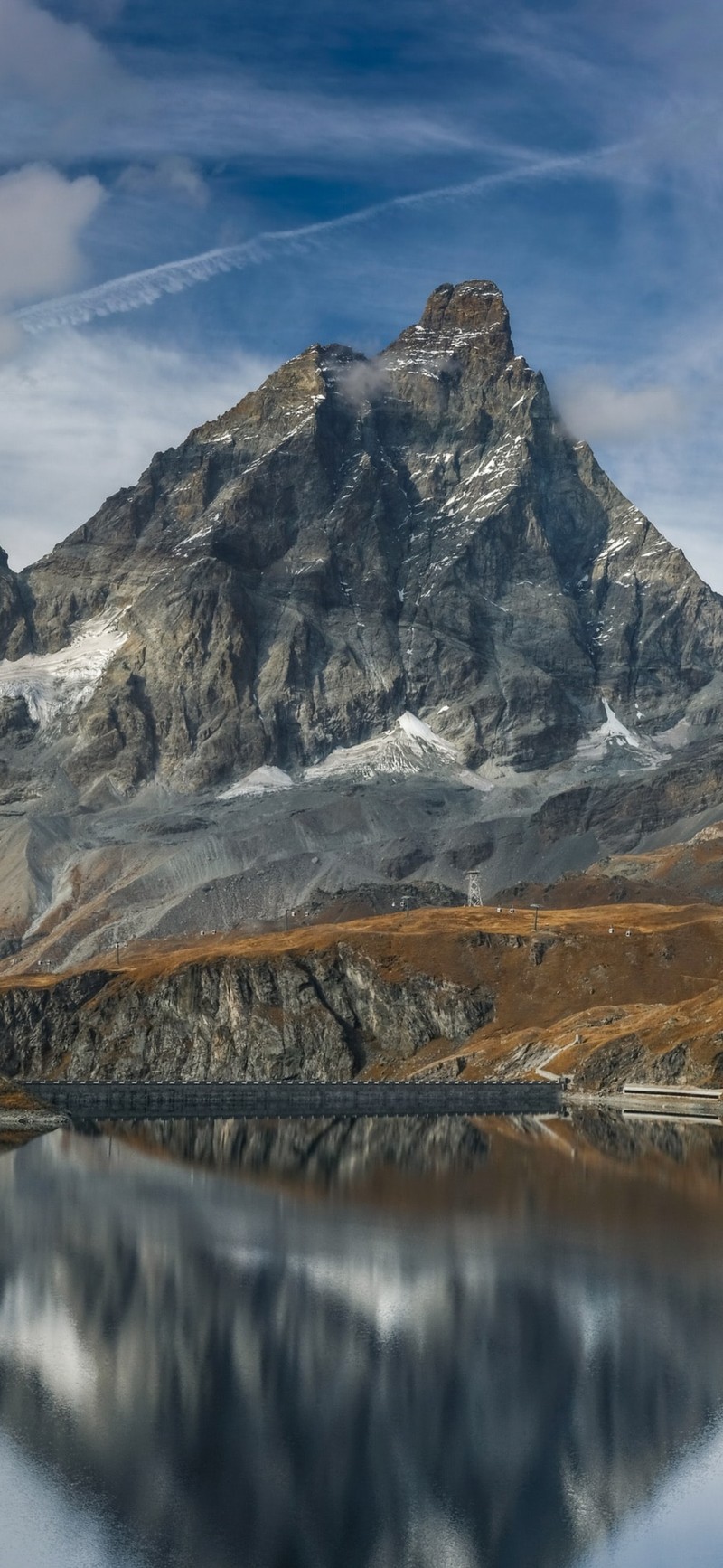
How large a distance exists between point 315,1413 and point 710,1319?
92.7ft

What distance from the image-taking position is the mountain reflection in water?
63.7 metres

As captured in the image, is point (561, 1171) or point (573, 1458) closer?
point (573, 1458)

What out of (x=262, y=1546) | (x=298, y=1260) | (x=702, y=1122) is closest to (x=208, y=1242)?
(x=298, y=1260)

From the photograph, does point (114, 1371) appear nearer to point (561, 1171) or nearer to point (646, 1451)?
point (646, 1451)

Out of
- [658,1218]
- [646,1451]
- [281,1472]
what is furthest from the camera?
[658,1218]

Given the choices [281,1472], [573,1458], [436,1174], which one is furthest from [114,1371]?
[436,1174]

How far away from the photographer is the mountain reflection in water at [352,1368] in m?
63.7

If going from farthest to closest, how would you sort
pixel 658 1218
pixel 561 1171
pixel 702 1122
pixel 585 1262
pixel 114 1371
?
pixel 702 1122
pixel 561 1171
pixel 658 1218
pixel 585 1262
pixel 114 1371

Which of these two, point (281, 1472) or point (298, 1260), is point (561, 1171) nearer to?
point (298, 1260)

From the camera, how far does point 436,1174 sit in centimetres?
15700

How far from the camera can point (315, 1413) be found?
76375 millimetres

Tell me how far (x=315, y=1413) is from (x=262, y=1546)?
50.6ft

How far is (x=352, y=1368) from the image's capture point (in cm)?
8500

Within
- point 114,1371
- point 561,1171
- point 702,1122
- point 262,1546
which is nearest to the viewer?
point 262,1546
